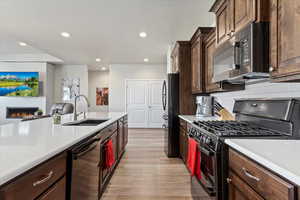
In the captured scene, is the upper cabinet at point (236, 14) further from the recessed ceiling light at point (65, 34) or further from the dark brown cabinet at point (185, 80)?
the recessed ceiling light at point (65, 34)

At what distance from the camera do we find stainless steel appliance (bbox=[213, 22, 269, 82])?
57.1 inches

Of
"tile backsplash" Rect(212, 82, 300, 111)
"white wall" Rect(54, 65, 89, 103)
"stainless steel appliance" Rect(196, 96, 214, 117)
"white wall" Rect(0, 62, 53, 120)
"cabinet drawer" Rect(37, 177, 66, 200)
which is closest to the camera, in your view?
"cabinet drawer" Rect(37, 177, 66, 200)

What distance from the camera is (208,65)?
9.87 ft

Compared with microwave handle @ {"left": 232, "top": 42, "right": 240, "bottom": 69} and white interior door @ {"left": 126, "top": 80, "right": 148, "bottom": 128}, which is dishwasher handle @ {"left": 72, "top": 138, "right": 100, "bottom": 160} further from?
white interior door @ {"left": 126, "top": 80, "right": 148, "bottom": 128}

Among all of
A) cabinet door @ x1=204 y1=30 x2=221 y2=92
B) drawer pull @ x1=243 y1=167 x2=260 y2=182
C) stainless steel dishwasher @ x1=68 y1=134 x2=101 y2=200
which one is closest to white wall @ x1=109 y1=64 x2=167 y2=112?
cabinet door @ x1=204 y1=30 x2=221 y2=92

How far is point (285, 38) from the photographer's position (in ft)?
4.04

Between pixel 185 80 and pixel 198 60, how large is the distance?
26.5 inches

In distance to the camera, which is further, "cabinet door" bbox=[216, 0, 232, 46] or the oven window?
"cabinet door" bbox=[216, 0, 232, 46]

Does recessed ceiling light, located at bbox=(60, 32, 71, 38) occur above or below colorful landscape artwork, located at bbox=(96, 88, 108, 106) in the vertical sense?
above

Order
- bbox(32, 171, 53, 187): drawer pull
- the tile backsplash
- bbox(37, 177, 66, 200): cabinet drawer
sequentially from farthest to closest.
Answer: the tile backsplash < bbox(37, 177, 66, 200): cabinet drawer < bbox(32, 171, 53, 187): drawer pull

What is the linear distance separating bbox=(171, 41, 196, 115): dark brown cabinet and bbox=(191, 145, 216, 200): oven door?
2.12 metres

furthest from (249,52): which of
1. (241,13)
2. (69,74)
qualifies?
(69,74)

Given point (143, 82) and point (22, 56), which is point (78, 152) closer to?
point (143, 82)

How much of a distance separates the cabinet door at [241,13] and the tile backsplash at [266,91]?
627 millimetres
